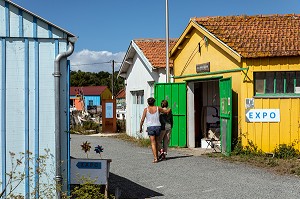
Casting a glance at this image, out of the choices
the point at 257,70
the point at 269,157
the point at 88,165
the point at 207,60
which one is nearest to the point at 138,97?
the point at 207,60

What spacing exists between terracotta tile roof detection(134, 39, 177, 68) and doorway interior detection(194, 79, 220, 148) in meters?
1.63

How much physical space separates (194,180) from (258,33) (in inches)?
242

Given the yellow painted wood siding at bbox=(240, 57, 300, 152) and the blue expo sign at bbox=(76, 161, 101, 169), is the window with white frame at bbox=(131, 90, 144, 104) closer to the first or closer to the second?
the yellow painted wood siding at bbox=(240, 57, 300, 152)

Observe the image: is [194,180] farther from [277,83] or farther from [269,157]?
[277,83]

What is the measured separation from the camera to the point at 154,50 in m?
20.3

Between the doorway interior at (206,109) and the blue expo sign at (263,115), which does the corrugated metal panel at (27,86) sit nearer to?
the blue expo sign at (263,115)

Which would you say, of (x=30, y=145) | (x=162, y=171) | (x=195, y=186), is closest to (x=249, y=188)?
(x=195, y=186)

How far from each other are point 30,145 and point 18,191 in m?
0.69

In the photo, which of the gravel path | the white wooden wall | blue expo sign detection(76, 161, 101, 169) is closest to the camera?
blue expo sign detection(76, 161, 101, 169)

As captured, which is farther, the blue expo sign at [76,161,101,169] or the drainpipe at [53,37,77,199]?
the blue expo sign at [76,161,101,169]

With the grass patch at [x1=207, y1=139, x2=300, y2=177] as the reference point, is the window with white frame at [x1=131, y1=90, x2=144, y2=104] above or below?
above

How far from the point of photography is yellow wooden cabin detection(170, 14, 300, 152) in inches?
510

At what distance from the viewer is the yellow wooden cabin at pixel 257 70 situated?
510 inches

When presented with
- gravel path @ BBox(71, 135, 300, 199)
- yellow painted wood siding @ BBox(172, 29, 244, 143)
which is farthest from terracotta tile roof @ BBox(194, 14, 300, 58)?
gravel path @ BBox(71, 135, 300, 199)
